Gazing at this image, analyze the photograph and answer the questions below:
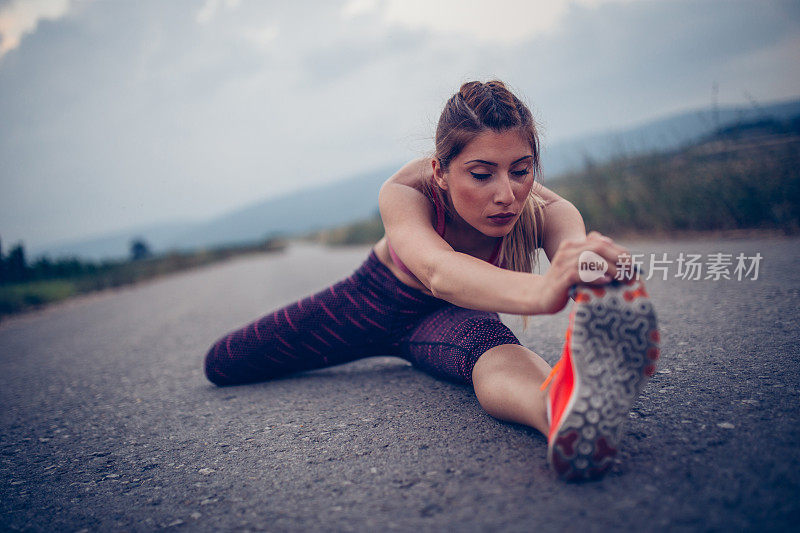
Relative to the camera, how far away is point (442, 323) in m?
2.11

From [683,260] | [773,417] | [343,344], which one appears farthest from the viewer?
[683,260]

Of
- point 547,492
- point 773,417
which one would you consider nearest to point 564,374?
point 547,492

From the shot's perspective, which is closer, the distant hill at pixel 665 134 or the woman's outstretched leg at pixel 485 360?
the woman's outstretched leg at pixel 485 360

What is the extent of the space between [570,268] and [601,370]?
262 millimetres

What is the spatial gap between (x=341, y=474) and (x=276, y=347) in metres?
1.20

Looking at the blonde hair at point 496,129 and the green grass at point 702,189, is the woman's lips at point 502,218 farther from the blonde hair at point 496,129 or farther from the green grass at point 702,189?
the green grass at point 702,189

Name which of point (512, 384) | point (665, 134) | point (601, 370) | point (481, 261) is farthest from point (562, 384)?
point (665, 134)

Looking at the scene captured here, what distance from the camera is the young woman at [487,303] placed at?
3.93ft

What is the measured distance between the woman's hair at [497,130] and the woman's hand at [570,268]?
27.0 inches

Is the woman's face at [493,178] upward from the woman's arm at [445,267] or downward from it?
upward

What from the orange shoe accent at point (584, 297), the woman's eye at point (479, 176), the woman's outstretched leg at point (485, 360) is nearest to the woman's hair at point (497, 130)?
the woman's eye at point (479, 176)

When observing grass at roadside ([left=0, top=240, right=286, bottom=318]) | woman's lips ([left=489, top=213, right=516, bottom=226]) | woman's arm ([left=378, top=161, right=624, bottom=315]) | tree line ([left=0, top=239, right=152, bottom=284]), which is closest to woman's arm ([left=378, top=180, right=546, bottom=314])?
woman's arm ([left=378, top=161, right=624, bottom=315])

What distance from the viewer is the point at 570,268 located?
1.20 metres

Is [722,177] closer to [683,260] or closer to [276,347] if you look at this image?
[683,260]
